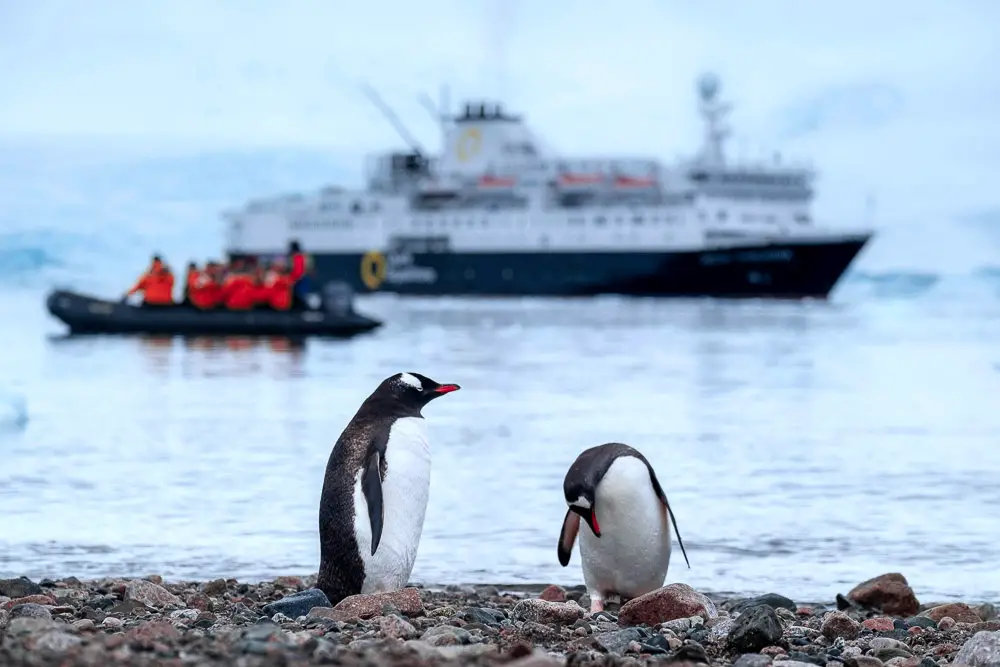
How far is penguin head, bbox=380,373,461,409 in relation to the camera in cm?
458

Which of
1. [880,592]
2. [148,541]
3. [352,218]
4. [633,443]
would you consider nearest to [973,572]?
[880,592]

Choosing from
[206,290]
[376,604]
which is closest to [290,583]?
[376,604]

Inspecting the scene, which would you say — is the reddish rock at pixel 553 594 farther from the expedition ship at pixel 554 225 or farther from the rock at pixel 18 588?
the expedition ship at pixel 554 225

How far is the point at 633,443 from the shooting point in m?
10.0

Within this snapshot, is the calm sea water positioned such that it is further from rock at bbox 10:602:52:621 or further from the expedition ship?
the expedition ship

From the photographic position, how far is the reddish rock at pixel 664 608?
13.8 feet

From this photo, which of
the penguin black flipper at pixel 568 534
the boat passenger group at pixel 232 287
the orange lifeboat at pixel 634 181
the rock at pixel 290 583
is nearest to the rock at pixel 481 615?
the penguin black flipper at pixel 568 534

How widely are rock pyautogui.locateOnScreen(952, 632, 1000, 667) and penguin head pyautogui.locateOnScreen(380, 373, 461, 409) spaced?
5.44 ft

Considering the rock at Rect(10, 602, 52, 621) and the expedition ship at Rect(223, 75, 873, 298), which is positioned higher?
the expedition ship at Rect(223, 75, 873, 298)

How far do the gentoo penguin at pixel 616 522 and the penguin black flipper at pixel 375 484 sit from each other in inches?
21.6

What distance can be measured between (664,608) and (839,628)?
19.5 inches

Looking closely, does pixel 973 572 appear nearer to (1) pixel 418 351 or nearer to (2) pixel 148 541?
(2) pixel 148 541

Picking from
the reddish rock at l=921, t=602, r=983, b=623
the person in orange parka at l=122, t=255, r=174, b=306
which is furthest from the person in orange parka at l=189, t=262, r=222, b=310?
the reddish rock at l=921, t=602, r=983, b=623

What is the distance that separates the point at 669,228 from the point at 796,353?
22711 millimetres
